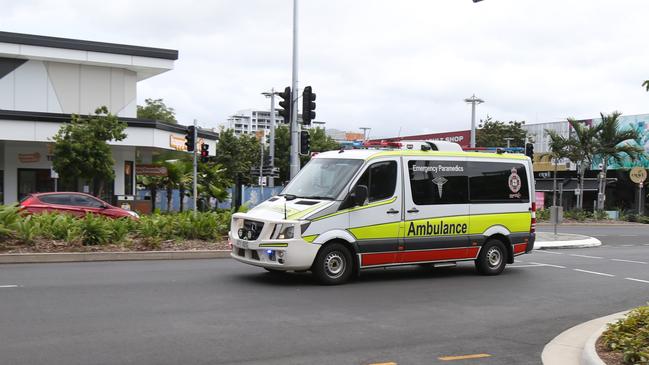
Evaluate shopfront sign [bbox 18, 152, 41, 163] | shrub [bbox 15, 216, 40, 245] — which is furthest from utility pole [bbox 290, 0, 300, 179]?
shopfront sign [bbox 18, 152, 41, 163]

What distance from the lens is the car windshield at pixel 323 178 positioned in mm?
11867

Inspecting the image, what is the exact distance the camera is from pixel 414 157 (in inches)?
495

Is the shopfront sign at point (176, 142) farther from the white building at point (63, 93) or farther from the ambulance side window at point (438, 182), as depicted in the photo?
the ambulance side window at point (438, 182)

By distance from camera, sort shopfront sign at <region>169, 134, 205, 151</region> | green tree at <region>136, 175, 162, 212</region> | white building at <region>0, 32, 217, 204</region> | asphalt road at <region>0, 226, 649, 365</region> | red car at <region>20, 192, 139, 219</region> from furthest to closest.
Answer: green tree at <region>136, 175, 162, 212</region>, shopfront sign at <region>169, 134, 205, 151</region>, white building at <region>0, 32, 217, 204</region>, red car at <region>20, 192, 139, 219</region>, asphalt road at <region>0, 226, 649, 365</region>

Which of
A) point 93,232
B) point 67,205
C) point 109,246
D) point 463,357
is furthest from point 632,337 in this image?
point 67,205

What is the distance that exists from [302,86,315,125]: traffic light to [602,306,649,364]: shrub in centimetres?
1467

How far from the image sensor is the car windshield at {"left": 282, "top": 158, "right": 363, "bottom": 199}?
1187 centimetres

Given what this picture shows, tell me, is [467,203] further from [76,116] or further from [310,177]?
[76,116]

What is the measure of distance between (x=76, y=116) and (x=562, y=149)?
27.9 metres

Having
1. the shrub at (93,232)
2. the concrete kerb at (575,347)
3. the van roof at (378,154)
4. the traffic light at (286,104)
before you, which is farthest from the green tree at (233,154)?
the concrete kerb at (575,347)

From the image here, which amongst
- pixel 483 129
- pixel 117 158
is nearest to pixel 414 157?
pixel 117 158

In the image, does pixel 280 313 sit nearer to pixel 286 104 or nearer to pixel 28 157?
pixel 286 104

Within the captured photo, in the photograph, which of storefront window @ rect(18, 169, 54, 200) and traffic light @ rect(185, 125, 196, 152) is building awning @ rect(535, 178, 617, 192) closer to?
traffic light @ rect(185, 125, 196, 152)

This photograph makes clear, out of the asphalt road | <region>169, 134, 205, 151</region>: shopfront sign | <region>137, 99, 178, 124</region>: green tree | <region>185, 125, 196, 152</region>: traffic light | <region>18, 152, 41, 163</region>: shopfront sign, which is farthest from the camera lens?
<region>137, 99, 178, 124</region>: green tree
